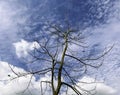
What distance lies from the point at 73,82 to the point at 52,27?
2407 mm

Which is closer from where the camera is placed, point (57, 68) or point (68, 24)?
point (57, 68)

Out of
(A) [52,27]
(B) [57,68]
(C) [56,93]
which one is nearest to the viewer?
(C) [56,93]

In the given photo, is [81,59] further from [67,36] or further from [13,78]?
[13,78]

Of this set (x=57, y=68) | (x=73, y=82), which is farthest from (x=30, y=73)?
(x=73, y=82)

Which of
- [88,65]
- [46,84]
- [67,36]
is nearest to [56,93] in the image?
[46,84]

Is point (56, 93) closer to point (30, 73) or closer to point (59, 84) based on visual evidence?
point (59, 84)

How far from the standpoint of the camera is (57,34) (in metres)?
8.20

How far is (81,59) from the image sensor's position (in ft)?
25.0

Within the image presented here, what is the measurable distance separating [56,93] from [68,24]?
3089 mm

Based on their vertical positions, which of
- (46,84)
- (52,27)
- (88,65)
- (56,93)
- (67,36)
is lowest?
(56,93)

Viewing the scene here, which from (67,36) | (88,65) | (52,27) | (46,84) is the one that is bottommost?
(46,84)

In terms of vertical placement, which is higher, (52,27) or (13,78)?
(52,27)

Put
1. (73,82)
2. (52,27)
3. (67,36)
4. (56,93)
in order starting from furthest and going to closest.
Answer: (52,27) → (67,36) → (73,82) → (56,93)

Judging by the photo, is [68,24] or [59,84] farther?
[68,24]
